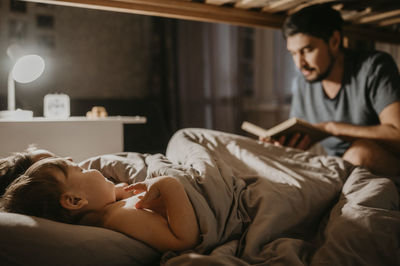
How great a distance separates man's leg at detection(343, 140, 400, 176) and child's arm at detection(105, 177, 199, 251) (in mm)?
905

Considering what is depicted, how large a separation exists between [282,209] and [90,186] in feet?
1.67

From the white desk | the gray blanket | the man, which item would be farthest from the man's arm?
the white desk

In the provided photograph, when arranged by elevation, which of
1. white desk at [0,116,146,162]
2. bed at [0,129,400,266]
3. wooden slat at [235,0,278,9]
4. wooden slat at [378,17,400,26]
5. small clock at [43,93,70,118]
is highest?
wooden slat at [378,17,400,26]

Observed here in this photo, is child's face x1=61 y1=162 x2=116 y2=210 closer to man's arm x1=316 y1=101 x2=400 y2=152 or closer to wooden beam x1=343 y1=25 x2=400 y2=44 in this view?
man's arm x1=316 y1=101 x2=400 y2=152

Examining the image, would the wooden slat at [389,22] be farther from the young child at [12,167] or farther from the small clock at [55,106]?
the young child at [12,167]

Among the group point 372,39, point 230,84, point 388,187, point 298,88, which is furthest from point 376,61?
point 230,84

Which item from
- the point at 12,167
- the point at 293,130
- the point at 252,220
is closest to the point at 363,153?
the point at 293,130

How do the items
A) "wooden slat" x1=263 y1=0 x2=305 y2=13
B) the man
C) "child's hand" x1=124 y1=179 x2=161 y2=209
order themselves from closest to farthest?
"child's hand" x1=124 y1=179 x2=161 y2=209 → the man → "wooden slat" x1=263 y1=0 x2=305 y2=13

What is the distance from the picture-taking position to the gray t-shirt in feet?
4.96

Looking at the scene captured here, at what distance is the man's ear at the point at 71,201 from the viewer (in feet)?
2.70

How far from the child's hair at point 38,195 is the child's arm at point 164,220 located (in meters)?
0.14

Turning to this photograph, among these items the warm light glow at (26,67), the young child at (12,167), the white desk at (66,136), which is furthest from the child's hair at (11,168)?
the warm light glow at (26,67)

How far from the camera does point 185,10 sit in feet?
4.81

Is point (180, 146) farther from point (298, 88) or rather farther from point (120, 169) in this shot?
point (298, 88)
